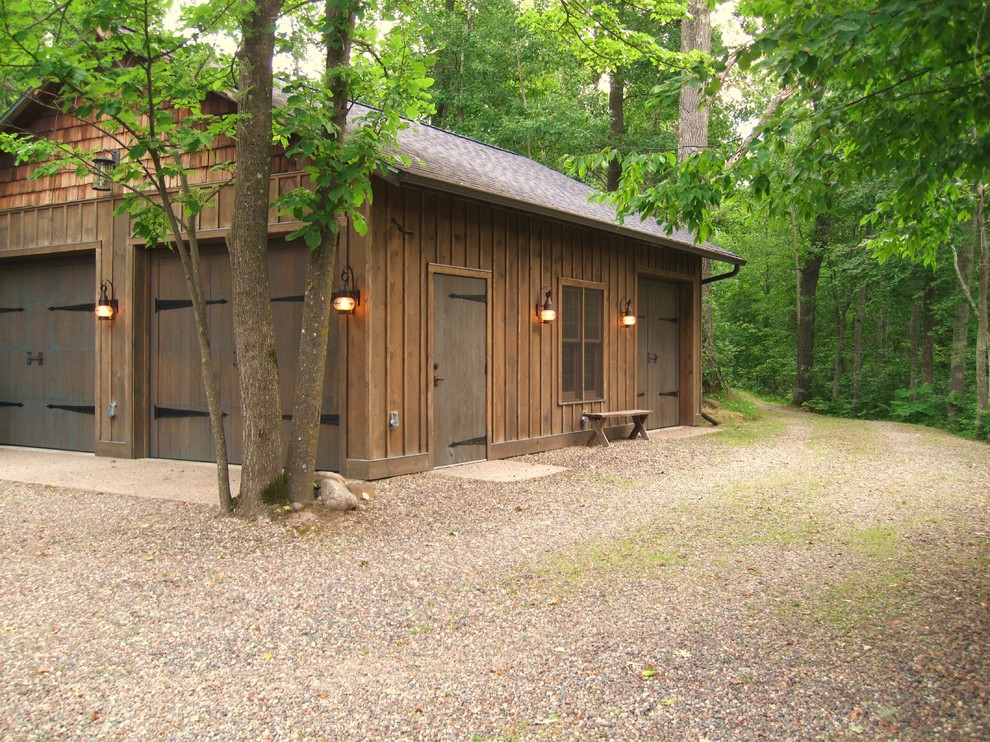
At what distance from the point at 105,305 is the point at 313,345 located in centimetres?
392

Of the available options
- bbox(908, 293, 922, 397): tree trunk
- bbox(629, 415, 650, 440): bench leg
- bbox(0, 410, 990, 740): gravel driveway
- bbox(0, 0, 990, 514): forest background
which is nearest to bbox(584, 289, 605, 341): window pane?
bbox(629, 415, 650, 440): bench leg

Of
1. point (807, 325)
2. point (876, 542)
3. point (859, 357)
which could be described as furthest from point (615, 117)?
point (876, 542)

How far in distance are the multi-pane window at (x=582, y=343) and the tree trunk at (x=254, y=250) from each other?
4716 mm

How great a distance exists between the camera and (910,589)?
3709mm

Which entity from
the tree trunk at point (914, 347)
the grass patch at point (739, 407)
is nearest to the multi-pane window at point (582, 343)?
the grass patch at point (739, 407)

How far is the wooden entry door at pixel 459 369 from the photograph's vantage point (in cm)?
740

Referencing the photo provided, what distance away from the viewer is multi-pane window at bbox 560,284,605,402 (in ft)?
30.4

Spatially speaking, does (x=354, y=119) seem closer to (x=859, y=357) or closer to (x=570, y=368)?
(x=570, y=368)

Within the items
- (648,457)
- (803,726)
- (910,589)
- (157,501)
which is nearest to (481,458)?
(648,457)

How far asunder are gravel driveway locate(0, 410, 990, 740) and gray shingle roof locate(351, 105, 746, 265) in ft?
7.71

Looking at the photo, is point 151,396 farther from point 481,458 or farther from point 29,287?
point 481,458

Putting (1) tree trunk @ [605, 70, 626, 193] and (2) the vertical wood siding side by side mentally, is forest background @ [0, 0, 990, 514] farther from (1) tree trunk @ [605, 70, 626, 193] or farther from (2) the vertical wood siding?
(1) tree trunk @ [605, 70, 626, 193]

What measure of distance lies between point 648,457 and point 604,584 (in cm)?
466

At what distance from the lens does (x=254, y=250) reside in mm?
5004
